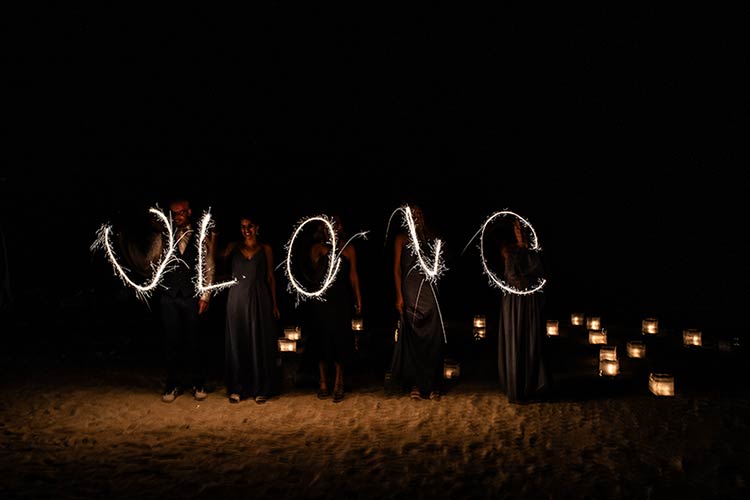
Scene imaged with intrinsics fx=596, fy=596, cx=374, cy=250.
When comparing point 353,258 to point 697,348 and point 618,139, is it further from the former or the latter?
point 618,139

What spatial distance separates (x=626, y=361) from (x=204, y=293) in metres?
7.07

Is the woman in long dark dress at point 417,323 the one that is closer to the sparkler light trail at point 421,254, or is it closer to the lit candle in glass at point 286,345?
the sparkler light trail at point 421,254

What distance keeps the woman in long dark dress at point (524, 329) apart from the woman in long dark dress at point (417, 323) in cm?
91

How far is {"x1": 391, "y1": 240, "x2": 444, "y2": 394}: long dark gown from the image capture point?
770 centimetres

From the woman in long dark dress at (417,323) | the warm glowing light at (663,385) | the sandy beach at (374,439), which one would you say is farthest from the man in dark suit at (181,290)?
the warm glowing light at (663,385)

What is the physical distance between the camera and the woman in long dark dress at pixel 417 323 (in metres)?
7.66

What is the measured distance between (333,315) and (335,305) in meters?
0.13

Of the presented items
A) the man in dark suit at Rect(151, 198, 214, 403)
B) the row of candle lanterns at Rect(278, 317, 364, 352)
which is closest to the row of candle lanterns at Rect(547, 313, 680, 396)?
the row of candle lanterns at Rect(278, 317, 364, 352)

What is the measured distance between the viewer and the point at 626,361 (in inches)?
399

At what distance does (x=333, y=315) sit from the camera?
305 inches

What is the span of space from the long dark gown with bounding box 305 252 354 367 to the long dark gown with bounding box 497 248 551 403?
2026 millimetres

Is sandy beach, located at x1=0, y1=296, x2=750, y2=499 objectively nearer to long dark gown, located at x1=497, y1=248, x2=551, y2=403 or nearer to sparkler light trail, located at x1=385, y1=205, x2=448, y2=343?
long dark gown, located at x1=497, y1=248, x2=551, y2=403

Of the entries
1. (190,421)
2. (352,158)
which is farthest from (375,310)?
(190,421)

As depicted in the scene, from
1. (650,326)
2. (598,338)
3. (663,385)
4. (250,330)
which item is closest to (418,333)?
(250,330)
